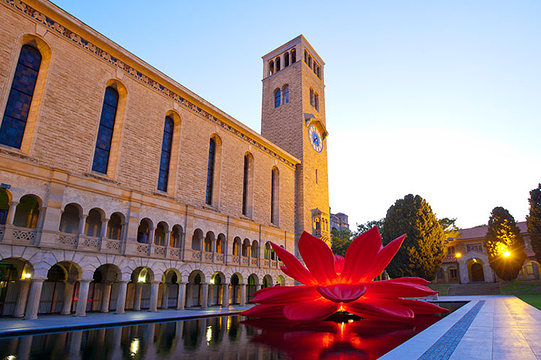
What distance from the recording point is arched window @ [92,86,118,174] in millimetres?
16656

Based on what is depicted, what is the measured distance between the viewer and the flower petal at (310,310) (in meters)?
6.35

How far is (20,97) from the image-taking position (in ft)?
46.7

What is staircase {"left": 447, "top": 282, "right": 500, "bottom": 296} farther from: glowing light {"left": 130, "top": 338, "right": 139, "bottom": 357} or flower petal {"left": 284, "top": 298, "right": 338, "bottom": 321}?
glowing light {"left": 130, "top": 338, "right": 139, "bottom": 357}

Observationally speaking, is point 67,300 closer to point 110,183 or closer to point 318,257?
point 110,183

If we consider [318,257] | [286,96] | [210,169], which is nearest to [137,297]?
[210,169]

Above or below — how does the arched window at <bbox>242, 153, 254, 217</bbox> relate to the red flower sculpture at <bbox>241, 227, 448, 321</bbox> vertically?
above

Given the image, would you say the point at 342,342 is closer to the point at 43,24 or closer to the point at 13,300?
the point at 13,300

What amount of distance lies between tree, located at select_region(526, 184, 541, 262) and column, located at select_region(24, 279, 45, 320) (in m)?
37.1

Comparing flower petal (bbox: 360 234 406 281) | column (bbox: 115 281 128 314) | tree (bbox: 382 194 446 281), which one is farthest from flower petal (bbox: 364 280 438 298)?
tree (bbox: 382 194 446 281)

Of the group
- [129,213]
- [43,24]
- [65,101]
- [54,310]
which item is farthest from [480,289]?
[43,24]

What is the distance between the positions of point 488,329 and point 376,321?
266cm

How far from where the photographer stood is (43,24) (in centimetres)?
1489

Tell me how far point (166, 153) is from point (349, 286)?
16.7 metres

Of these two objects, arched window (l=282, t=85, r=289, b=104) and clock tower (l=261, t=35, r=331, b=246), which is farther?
arched window (l=282, t=85, r=289, b=104)
